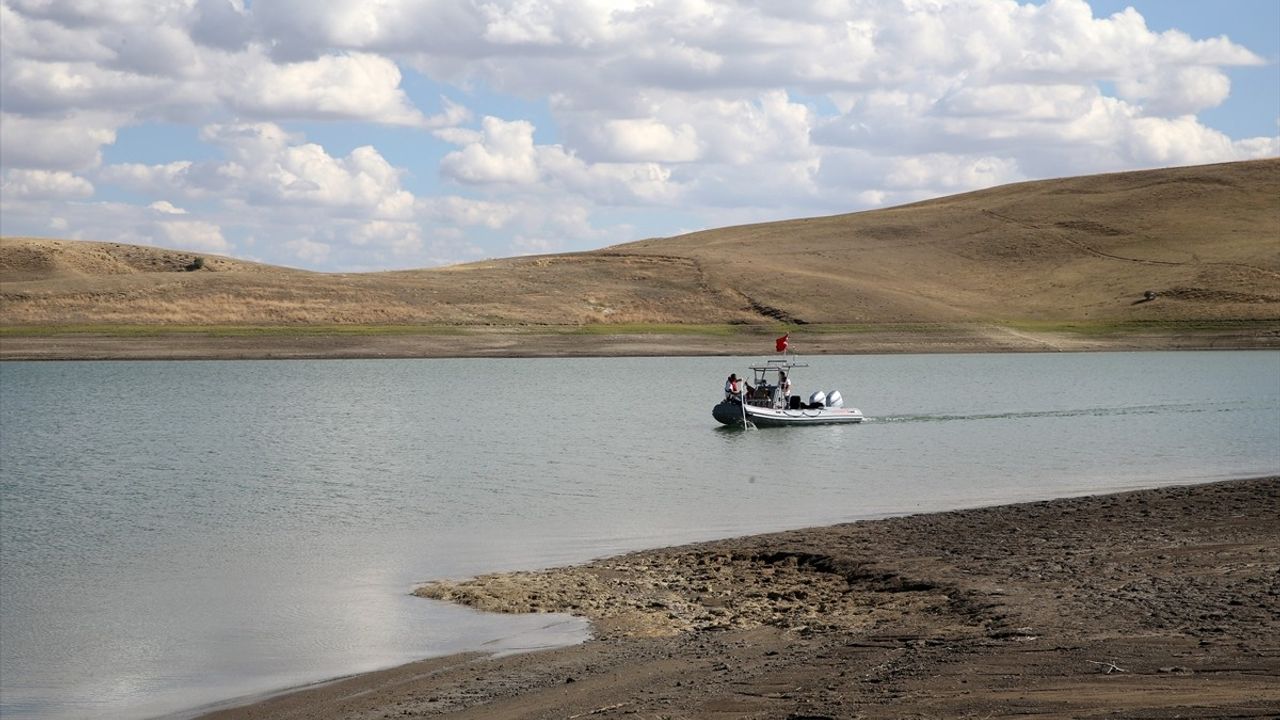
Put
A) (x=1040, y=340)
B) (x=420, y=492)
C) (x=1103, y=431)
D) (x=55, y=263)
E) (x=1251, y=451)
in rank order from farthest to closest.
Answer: (x=55, y=263), (x=1040, y=340), (x=1103, y=431), (x=1251, y=451), (x=420, y=492)

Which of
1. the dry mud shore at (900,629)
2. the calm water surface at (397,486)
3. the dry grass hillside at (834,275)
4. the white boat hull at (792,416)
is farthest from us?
the dry grass hillside at (834,275)

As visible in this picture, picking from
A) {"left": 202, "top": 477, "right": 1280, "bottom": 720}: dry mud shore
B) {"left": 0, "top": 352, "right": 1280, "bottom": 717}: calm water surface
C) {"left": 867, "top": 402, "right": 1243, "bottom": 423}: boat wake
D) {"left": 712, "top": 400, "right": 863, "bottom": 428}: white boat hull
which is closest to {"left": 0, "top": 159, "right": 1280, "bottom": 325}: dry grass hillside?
{"left": 0, "top": 352, "right": 1280, "bottom": 717}: calm water surface

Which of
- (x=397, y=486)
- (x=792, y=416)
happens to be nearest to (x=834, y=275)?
(x=792, y=416)

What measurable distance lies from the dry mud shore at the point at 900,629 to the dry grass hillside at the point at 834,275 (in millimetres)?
68919

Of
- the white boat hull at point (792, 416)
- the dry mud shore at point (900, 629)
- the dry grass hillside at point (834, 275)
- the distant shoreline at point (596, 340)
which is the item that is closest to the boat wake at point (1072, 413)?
the white boat hull at point (792, 416)

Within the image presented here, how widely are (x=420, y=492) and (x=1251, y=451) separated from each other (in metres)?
18.9

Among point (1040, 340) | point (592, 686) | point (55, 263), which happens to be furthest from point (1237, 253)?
point (592, 686)

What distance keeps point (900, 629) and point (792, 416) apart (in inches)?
1220

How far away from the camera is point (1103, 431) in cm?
3934

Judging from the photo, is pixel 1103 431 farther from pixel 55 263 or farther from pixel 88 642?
pixel 55 263

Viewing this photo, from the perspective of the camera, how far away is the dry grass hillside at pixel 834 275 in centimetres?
8906

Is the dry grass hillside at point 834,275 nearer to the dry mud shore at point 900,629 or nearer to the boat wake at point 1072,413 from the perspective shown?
the boat wake at point 1072,413

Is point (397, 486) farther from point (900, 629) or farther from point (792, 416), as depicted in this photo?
point (792, 416)

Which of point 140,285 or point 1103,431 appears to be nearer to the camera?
point 1103,431
